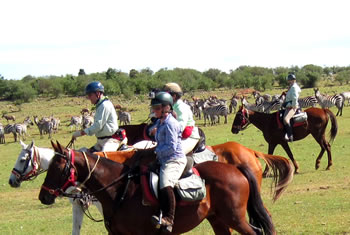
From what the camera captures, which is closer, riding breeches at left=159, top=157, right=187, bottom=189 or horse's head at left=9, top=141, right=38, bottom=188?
riding breeches at left=159, top=157, right=187, bottom=189

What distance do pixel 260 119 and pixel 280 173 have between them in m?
8.37

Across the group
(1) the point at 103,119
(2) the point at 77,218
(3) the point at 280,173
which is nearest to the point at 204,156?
(3) the point at 280,173

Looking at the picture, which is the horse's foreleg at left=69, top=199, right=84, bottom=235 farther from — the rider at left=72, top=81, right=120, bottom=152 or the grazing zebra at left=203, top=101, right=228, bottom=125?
the grazing zebra at left=203, top=101, right=228, bottom=125

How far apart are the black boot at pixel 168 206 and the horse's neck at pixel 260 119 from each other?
10.5 metres

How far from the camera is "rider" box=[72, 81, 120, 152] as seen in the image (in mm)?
8969

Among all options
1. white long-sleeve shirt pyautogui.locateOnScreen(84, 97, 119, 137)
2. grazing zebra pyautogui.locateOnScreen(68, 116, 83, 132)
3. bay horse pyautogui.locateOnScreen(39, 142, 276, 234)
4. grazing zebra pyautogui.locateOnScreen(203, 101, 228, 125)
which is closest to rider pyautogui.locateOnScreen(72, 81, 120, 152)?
white long-sleeve shirt pyautogui.locateOnScreen(84, 97, 119, 137)

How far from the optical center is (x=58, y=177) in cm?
681

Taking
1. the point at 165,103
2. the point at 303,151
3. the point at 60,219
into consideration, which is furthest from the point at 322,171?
the point at 165,103

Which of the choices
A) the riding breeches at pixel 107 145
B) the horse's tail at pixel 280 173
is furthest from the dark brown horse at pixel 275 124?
the riding breeches at pixel 107 145

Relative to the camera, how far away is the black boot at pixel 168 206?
22.0 feet

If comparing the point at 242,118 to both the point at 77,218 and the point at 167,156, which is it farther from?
the point at 167,156

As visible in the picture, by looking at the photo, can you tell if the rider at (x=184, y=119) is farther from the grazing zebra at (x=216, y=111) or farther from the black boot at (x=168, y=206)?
the grazing zebra at (x=216, y=111)

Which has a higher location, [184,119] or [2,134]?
[184,119]

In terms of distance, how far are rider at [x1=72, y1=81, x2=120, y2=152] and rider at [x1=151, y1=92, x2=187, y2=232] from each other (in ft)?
7.43
